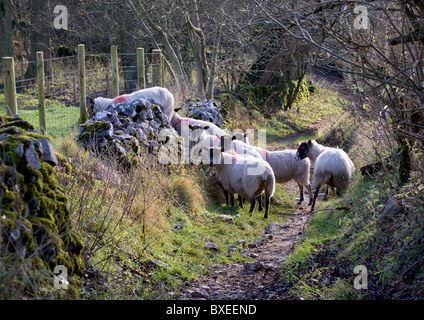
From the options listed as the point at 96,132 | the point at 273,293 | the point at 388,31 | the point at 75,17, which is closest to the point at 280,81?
the point at 75,17

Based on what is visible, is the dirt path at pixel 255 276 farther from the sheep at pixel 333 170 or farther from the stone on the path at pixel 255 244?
the sheep at pixel 333 170

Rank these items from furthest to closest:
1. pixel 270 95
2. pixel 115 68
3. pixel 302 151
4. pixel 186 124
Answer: pixel 270 95
pixel 115 68
pixel 186 124
pixel 302 151

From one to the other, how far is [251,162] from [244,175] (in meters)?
0.32

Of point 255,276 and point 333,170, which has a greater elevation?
point 333,170

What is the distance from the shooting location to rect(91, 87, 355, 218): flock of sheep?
9.22m

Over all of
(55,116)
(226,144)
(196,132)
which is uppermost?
(55,116)

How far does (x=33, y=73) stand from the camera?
19.8m

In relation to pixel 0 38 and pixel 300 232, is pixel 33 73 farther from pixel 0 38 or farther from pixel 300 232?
pixel 300 232

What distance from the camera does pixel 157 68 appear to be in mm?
13492

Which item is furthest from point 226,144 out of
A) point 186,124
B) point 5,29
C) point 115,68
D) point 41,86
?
point 5,29

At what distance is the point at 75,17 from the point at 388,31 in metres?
16.4

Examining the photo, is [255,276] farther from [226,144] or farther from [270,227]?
[226,144]

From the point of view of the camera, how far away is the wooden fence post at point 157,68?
13.4 m

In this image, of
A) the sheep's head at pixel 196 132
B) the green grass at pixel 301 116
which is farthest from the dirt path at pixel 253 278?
the green grass at pixel 301 116
